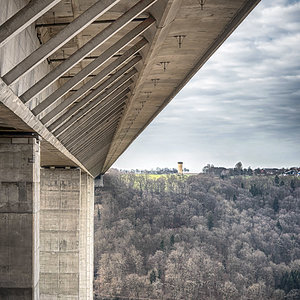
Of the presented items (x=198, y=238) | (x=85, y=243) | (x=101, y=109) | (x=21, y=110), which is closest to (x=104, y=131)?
(x=101, y=109)

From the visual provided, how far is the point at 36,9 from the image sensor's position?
5.84m

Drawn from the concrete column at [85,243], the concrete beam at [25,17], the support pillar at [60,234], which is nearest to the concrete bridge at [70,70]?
the concrete beam at [25,17]

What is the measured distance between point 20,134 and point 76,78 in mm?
2929

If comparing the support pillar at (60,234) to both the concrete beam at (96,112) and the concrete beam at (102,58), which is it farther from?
the concrete beam at (102,58)

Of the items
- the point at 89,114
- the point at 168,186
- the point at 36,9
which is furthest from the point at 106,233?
the point at 36,9

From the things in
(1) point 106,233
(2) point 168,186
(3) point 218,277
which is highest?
(2) point 168,186

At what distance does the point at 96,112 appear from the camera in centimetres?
1539

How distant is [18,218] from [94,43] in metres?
5.40

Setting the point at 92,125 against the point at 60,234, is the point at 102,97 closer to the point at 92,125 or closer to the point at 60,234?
the point at 92,125

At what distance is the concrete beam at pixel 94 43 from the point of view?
299 inches

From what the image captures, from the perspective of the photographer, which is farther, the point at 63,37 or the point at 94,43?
the point at 94,43

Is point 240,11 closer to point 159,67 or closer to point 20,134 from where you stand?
point 159,67

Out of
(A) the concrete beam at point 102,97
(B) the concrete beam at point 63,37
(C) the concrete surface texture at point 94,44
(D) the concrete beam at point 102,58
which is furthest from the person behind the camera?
(A) the concrete beam at point 102,97

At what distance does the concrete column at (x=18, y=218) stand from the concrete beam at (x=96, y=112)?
2930 mm
